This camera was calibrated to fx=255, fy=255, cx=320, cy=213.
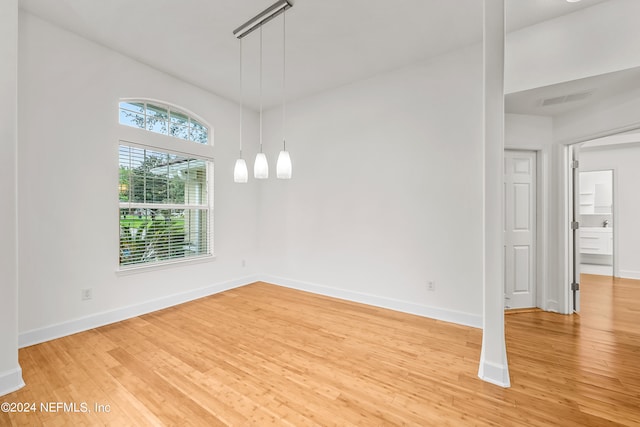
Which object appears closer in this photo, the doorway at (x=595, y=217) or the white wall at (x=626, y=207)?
the white wall at (x=626, y=207)

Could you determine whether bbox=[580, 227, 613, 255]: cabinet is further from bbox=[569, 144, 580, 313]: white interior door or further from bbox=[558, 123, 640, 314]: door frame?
bbox=[558, 123, 640, 314]: door frame

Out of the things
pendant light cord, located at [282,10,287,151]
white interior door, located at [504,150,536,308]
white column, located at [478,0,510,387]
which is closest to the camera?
white column, located at [478,0,510,387]

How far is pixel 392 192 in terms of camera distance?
3.50 metres

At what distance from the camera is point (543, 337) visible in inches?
105

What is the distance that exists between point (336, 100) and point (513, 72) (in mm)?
2233

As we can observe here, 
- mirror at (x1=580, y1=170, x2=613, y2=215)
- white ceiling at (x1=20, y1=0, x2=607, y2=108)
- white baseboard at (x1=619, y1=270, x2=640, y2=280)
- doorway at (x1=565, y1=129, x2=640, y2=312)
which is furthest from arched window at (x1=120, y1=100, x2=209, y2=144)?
white baseboard at (x1=619, y1=270, x2=640, y2=280)

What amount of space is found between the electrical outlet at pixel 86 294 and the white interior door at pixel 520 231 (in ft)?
16.9

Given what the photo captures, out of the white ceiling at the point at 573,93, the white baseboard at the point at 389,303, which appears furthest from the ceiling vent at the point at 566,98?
the white baseboard at the point at 389,303

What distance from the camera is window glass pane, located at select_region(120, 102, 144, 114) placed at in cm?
324

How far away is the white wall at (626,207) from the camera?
192 inches

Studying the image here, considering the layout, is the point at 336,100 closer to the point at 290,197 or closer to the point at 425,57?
the point at 425,57

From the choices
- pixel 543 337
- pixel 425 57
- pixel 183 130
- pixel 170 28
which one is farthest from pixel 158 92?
pixel 543 337

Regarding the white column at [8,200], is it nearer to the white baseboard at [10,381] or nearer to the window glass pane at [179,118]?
the white baseboard at [10,381]

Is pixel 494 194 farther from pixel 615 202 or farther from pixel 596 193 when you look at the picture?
pixel 596 193
